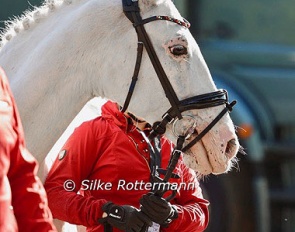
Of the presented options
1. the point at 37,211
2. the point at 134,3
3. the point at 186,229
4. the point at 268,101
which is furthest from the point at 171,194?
the point at 268,101

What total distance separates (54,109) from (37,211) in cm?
121

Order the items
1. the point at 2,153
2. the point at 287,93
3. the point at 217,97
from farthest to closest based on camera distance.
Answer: the point at 287,93, the point at 217,97, the point at 2,153

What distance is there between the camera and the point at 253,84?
673 cm

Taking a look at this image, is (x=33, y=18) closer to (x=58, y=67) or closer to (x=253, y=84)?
(x=58, y=67)

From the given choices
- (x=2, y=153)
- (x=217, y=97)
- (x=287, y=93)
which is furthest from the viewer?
(x=287, y=93)

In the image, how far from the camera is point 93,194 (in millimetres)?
4098

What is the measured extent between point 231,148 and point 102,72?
628mm

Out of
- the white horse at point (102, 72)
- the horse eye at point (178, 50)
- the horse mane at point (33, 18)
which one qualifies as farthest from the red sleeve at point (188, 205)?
the horse mane at point (33, 18)

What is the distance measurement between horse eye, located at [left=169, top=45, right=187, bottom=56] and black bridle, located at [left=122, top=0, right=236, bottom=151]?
0.08 meters

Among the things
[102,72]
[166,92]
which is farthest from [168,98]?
[102,72]

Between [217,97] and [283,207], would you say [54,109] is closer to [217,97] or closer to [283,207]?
[217,97]

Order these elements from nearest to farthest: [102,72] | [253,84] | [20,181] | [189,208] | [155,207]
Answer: [20,181]
[155,207]
[102,72]
[189,208]
[253,84]

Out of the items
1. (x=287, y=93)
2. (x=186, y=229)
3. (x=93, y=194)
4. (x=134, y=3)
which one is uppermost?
(x=134, y=3)

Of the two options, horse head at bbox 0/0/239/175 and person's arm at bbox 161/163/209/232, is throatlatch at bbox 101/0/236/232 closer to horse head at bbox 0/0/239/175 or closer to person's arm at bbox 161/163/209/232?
horse head at bbox 0/0/239/175
